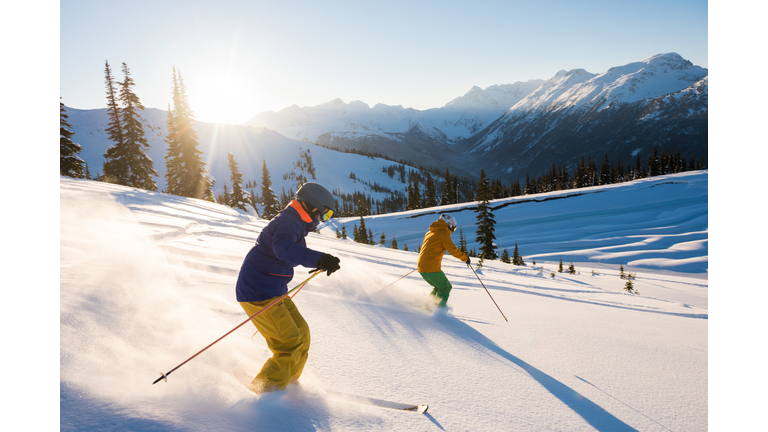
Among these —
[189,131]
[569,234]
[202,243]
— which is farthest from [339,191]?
[202,243]

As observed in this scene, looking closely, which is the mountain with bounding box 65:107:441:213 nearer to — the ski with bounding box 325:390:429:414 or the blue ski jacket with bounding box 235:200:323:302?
the blue ski jacket with bounding box 235:200:323:302

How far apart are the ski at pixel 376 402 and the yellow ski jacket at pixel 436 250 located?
2871 millimetres

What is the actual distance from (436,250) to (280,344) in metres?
3.29

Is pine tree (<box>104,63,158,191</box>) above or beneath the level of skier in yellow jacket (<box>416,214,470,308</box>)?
above

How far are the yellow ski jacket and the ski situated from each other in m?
2.87

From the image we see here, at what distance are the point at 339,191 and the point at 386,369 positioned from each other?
467 ft

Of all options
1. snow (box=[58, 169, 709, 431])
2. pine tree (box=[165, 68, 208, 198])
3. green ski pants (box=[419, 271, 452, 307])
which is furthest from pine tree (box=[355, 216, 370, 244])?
green ski pants (box=[419, 271, 452, 307])

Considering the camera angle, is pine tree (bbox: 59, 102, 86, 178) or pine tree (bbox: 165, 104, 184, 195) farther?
pine tree (bbox: 165, 104, 184, 195)

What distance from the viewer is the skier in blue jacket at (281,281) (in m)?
2.77

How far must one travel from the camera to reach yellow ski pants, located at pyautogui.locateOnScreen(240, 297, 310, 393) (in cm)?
271

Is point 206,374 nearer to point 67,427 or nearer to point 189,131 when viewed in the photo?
point 67,427

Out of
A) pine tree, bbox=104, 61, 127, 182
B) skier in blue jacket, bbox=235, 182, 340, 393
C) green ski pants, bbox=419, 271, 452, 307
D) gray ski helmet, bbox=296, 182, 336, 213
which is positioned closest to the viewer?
skier in blue jacket, bbox=235, 182, 340, 393

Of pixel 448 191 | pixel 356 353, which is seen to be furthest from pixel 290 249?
pixel 448 191

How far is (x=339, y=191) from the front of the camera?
144 m
